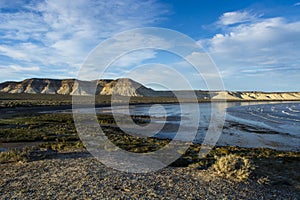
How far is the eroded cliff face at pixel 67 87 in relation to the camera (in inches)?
6437

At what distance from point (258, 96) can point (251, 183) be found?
18639 cm

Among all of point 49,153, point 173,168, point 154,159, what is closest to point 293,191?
point 173,168

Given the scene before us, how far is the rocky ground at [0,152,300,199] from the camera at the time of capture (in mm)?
7648

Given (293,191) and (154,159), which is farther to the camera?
(154,159)

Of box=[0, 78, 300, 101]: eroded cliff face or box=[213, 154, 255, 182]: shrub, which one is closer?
box=[213, 154, 255, 182]: shrub

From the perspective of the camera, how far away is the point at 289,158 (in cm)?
1375

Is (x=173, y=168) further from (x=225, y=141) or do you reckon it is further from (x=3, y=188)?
(x=225, y=141)

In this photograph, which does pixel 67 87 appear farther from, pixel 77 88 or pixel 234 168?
pixel 234 168

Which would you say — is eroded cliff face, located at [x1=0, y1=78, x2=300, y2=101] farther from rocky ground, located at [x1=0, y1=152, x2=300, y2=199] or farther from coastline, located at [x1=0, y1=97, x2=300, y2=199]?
rocky ground, located at [x1=0, y1=152, x2=300, y2=199]

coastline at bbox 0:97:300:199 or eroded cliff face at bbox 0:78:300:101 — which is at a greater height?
eroded cliff face at bbox 0:78:300:101

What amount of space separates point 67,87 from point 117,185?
169 meters

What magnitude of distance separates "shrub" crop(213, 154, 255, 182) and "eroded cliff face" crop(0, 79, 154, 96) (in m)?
155

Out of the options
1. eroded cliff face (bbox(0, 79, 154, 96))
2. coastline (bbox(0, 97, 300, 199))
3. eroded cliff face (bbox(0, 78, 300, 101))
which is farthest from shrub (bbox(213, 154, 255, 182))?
eroded cliff face (bbox(0, 79, 154, 96))

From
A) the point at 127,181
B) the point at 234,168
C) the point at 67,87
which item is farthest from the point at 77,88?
the point at 234,168
